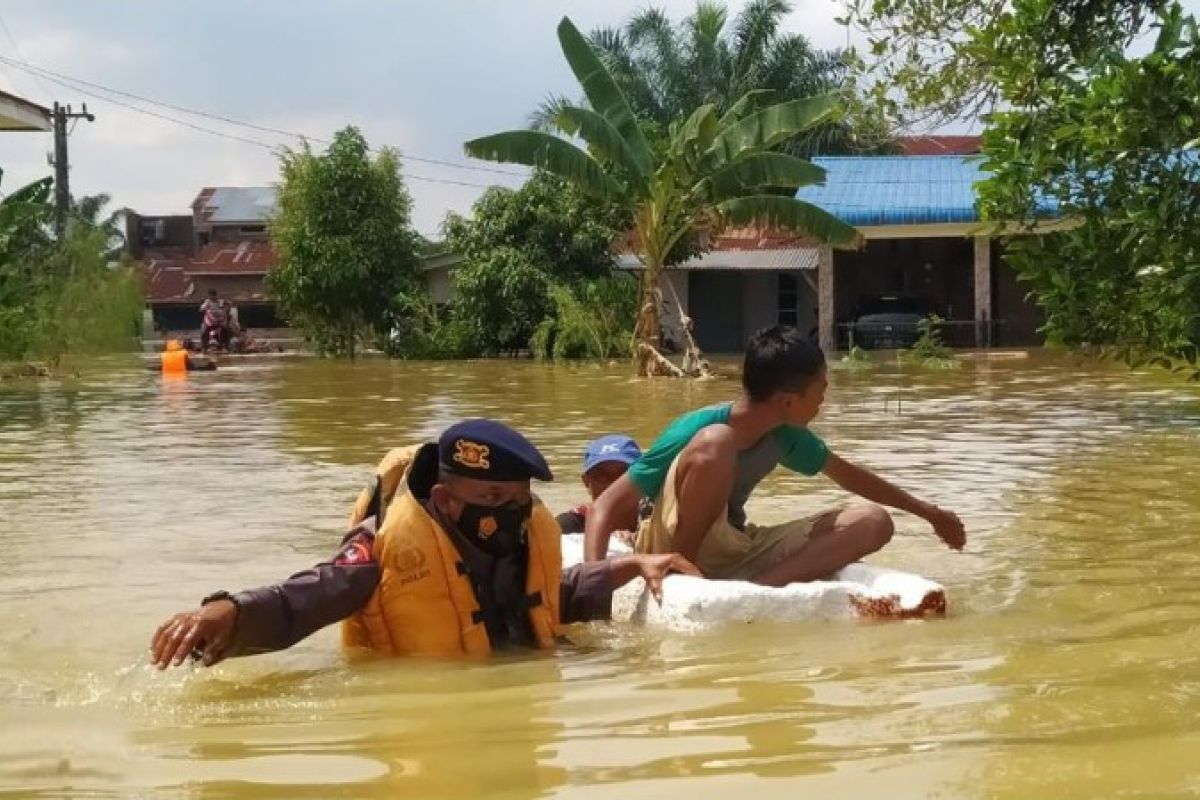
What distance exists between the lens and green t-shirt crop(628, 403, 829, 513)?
522cm

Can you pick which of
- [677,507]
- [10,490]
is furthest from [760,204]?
[677,507]

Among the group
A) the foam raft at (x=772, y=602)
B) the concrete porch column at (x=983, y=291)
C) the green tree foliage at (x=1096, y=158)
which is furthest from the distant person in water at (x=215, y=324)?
the foam raft at (x=772, y=602)

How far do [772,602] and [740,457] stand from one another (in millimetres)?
537

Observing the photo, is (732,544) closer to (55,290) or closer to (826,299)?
(55,290)

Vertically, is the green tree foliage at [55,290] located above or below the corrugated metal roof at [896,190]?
below

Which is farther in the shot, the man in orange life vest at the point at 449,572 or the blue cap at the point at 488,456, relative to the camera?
the blue cap at the point at 488,456

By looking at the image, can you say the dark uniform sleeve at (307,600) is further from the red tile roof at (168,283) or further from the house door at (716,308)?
the red tile roof at (168,283)

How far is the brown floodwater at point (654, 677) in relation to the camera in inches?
129

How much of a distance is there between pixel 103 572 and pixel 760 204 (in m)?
16.2

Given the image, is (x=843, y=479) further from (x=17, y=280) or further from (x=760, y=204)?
(x=17, y=280)

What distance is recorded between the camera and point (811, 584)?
5062mm

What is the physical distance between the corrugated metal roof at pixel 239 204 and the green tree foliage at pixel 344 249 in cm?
1897

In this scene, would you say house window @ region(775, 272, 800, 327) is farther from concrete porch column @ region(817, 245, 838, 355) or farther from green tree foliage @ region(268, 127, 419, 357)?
green tree foliage @ region(268, 127, 419, 357)

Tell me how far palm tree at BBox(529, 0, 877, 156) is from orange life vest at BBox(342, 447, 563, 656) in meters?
29.7
